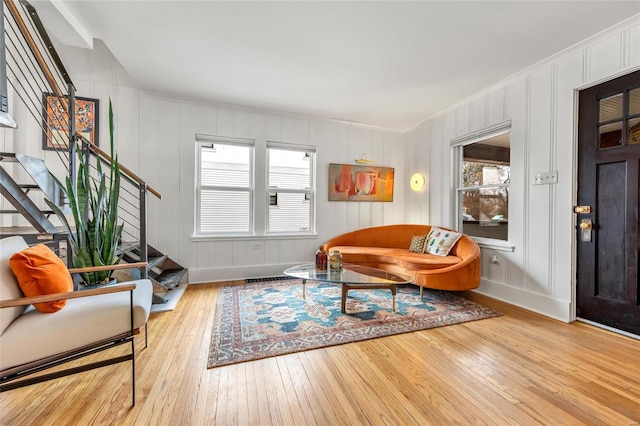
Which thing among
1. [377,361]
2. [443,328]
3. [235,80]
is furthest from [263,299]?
[235,80]

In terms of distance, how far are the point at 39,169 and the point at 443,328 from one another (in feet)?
12.1

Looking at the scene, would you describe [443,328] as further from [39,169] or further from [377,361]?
[39,169]

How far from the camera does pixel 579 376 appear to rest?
1.64 m

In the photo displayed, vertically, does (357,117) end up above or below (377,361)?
above

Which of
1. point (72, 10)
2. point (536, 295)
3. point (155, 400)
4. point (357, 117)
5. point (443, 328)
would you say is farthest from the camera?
point (357, 117)

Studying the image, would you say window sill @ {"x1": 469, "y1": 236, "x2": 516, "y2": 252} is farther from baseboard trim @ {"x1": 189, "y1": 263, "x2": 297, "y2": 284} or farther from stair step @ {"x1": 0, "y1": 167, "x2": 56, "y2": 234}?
stair step @ {"x1": 0, "y1": 167, "x2": 56, "y2": 234}

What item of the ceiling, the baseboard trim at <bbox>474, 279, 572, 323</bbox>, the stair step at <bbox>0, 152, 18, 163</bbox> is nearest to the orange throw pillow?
the stair step at <bbox>0, 152, 18, 163</bbox>

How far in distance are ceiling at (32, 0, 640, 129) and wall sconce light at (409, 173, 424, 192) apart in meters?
1.34

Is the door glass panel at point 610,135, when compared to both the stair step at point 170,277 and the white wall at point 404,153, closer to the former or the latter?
the white wall at point 404,153

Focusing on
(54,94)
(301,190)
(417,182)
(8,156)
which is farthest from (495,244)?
(54,94)

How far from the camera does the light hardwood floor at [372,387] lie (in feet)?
4.28

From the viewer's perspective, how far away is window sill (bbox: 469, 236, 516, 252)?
10.1ft

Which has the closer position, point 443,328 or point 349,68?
point 443,328

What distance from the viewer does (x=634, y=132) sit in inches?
86.0
